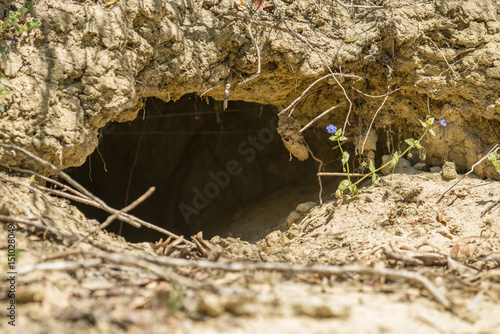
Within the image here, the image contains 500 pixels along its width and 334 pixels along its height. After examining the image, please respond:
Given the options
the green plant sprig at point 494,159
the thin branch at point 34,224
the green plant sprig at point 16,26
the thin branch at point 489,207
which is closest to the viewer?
the thin branch at point 34,224

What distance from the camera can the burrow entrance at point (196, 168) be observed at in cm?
486

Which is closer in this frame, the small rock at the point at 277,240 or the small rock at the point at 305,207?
the small rock at the point at 277,240

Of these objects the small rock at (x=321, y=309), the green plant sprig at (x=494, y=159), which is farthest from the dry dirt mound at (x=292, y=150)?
the green plant sprig at (x=494, y=159)

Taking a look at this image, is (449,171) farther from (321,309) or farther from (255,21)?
(321,309)

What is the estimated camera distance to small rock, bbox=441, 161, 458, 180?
313 cm

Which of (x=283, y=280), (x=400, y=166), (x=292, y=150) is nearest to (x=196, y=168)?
(x=292, y=150)

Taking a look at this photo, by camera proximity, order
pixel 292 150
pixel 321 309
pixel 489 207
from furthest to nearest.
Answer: pixel 292 150, pixel 489 207, pixel 321 309

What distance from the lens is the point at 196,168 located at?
212 inches

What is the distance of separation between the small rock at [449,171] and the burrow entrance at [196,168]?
157 centimetres

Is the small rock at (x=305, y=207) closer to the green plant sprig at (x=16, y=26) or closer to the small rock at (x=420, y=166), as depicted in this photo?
the small rock at (x=420, y=166)

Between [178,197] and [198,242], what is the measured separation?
2741 millimetres

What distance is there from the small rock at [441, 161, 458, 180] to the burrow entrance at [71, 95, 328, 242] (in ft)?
5.14

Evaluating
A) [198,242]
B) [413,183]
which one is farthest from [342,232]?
[198,242]

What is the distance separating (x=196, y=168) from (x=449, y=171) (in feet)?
10.1
